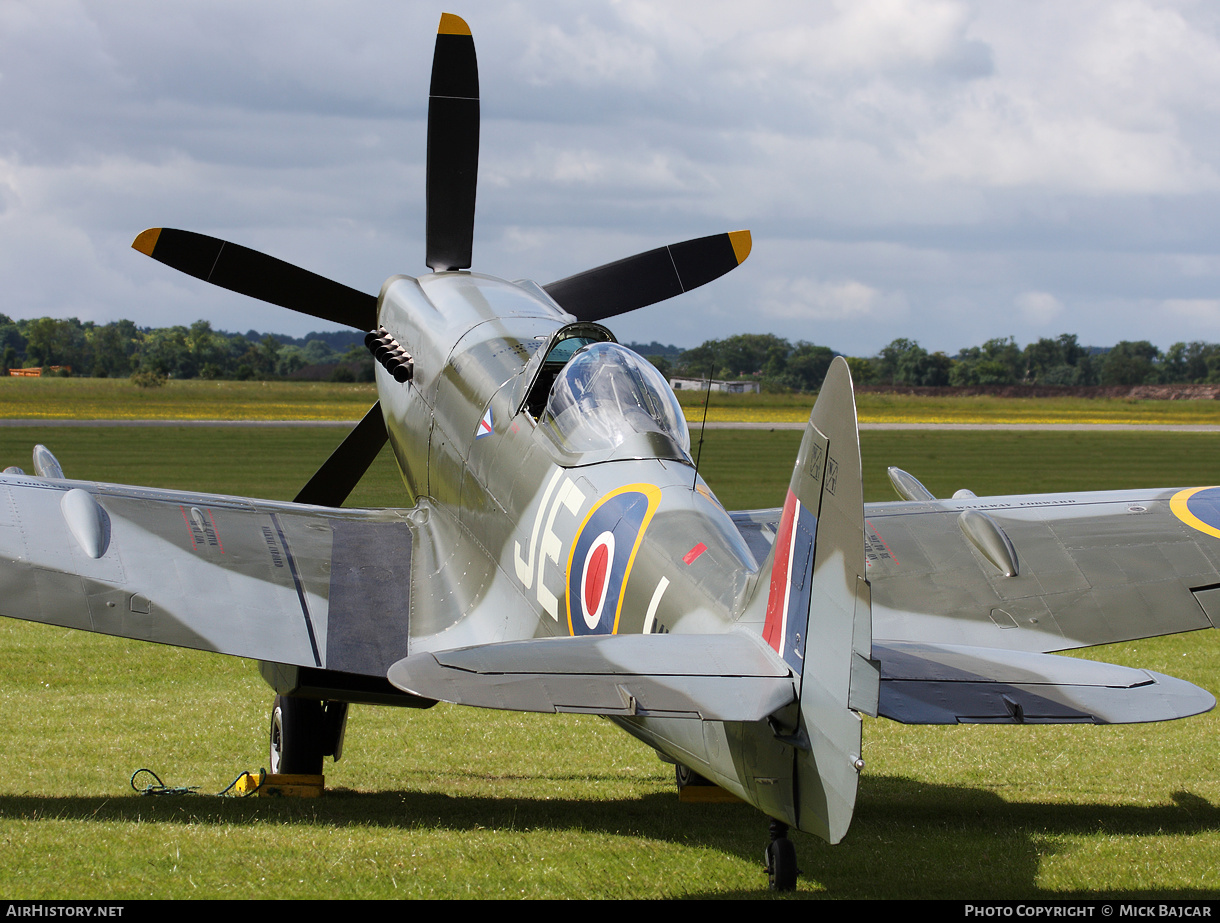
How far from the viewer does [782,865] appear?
485cm

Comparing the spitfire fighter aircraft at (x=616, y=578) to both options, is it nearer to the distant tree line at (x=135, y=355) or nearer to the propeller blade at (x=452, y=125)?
the propeller blade at (x=452, y=125)

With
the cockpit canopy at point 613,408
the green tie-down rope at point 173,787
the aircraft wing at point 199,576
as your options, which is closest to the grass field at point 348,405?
the aircraft wing at point 199,576

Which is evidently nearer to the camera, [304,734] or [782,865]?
[782,865]

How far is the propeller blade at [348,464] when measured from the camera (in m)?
11.1

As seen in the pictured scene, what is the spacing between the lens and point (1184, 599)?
7324 mm

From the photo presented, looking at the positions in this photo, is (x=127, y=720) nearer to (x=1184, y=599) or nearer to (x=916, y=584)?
(x=916, y=584)

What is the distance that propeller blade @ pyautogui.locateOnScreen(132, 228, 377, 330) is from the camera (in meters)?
11.2

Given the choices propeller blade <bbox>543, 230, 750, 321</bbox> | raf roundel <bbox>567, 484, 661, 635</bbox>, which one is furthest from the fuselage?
propeller blade <bbox>543, 230, 750, 321</bbox>

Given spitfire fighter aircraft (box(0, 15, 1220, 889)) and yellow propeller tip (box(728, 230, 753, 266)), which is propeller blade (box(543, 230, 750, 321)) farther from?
spitfire fighter aircraft (box(0, 15, 1220, 889))

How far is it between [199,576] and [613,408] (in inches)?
101

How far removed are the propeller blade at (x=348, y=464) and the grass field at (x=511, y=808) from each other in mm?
1793

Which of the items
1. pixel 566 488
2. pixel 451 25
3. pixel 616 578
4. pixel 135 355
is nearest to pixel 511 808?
pixel 566 488

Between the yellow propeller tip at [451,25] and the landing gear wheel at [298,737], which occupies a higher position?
the yellow propeller tip at [451,25]

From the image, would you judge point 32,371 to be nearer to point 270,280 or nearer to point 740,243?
point 270,280
